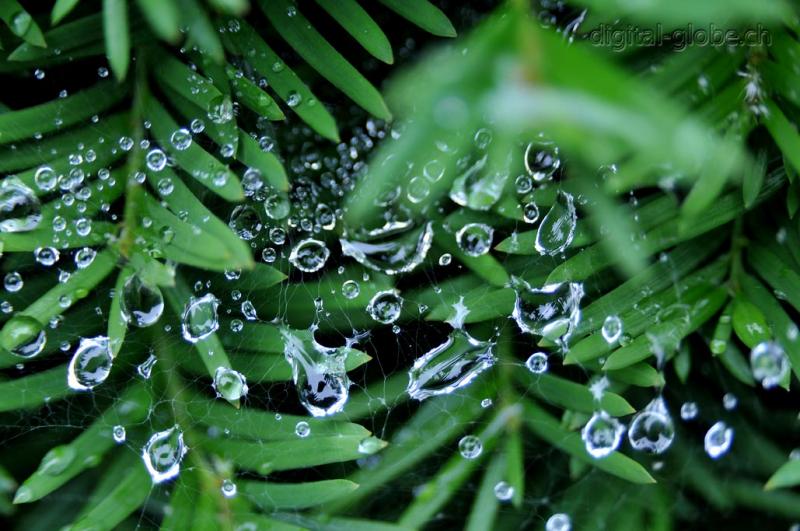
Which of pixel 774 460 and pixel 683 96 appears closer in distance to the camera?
pixel 683 96

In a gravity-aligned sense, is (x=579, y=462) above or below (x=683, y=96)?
below

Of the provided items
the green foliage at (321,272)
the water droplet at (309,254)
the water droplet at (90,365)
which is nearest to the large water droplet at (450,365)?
the green foliage at (321,272)

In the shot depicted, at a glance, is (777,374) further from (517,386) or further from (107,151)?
(107,151)

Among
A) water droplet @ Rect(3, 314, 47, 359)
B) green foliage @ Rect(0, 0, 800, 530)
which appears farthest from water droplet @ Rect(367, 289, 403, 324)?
water droplet @ Rect(3, 314, 47, 359)

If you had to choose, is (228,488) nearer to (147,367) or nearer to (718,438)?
(147,367)

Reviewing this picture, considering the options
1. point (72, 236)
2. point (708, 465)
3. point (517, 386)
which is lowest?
point (708, 465)

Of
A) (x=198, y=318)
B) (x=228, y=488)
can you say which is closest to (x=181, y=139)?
(x=198, y=318)

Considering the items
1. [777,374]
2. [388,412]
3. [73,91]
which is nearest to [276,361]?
[388,412]

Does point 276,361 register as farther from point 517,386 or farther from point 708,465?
point 708,465
